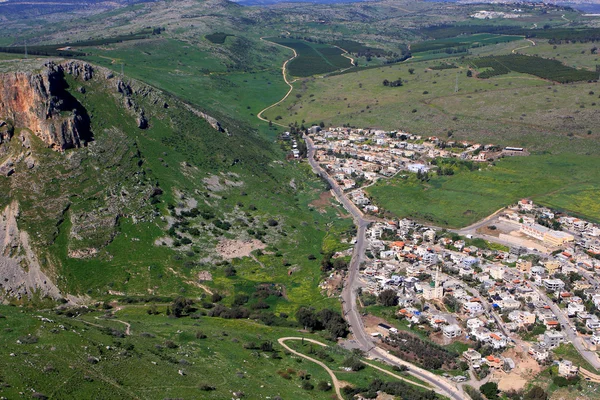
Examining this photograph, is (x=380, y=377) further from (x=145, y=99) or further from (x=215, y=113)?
(x=215, y=113)

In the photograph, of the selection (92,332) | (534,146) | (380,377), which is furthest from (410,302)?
(534,146)

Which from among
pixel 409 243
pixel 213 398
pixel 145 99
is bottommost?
pixel 409 243

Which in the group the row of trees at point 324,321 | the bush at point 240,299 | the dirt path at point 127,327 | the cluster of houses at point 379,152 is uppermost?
the dirt path at point 127,327

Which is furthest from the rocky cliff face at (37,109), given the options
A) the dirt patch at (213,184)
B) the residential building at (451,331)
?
the residential building at (451,331)

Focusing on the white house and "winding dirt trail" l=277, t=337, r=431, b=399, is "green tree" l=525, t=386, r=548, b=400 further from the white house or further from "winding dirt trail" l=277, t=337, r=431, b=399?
the white house

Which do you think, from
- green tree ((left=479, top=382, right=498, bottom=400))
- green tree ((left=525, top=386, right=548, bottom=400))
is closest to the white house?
green tree ((left=479, top=382, right=498, bottom=400))

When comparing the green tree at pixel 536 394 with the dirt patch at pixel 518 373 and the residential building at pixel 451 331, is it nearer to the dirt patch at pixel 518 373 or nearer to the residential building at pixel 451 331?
the dirt patch at pixel 518 373
